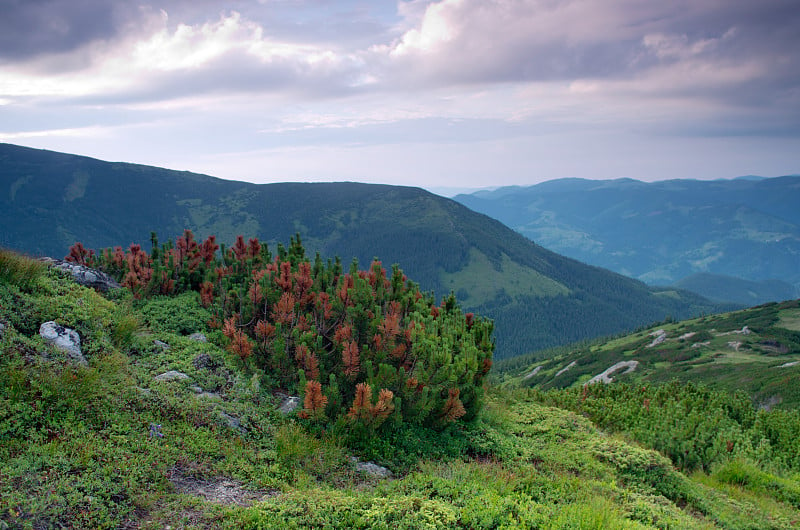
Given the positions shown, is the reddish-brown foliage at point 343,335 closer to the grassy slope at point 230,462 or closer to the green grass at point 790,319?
the grassy slope at point 230,462

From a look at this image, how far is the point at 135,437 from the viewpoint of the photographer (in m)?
7.98

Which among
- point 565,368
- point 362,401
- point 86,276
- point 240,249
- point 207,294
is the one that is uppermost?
point 240,249

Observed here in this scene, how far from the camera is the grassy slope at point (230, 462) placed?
6633mm

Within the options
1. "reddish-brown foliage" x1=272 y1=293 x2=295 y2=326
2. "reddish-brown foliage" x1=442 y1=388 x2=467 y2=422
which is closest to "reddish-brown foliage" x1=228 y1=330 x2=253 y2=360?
"reddish-brown foliage" x1=272 y1=293 x2=295 y2=326

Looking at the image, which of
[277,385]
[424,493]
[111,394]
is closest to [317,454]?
[424,493]

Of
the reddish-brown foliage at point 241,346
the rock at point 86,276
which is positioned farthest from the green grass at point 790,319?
the rock at point 86,276

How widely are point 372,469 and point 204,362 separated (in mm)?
4907

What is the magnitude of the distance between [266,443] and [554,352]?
149m

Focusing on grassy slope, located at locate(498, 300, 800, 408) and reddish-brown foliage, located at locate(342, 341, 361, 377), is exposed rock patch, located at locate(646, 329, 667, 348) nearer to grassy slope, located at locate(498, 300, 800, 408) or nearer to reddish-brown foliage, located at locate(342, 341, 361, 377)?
grassy slope, located at locate(498, 300, 800, 408)

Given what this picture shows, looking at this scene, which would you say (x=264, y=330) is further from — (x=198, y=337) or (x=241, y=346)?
(x=198, y=337)

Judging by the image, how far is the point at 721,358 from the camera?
2638 inches

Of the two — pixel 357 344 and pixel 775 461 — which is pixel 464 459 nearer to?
pixel 357 344

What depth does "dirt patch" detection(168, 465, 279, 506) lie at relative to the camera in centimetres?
718

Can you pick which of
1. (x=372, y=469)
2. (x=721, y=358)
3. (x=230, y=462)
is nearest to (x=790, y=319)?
(x=721, y=358)
